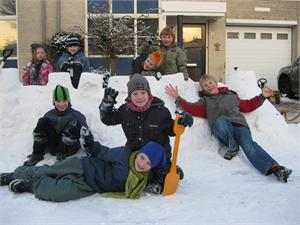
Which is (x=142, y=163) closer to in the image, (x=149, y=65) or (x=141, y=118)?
(x=141, y=118)

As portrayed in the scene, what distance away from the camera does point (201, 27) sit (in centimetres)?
1396

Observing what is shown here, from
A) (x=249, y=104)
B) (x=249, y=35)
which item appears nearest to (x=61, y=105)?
(x=249, y=104)

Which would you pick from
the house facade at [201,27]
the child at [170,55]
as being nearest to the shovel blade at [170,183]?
the child at [170,55]

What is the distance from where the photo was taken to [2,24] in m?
13.1

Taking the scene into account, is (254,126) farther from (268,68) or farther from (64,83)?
(268,68)

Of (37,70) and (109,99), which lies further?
(37,70)

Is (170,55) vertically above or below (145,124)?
above

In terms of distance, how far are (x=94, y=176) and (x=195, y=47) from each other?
1048cm

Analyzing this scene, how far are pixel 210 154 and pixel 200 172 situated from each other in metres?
0.64

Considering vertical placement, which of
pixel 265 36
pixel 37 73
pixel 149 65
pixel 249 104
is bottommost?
pixel 249 104

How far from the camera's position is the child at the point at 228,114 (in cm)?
498

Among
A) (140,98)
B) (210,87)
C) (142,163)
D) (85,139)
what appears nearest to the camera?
(142,163)

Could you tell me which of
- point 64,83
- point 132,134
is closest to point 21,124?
point 64,83

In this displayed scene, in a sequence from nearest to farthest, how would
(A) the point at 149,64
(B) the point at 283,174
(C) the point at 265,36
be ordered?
(B) the point at 283,174
(A) the point at 149,64
(C) the point at 265,36
